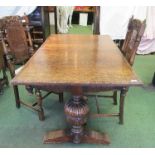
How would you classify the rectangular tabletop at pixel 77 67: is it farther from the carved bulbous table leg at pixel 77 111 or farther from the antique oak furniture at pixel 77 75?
the carved bulbous table leg at pixel 77 111

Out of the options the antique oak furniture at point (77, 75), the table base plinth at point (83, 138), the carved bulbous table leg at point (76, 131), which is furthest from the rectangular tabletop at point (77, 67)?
the table base plinth at point (83, 138)

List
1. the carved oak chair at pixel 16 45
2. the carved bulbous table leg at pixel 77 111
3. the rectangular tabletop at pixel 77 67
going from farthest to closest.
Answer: the carved oak chair at pixel 16 45 < the carved bulbous table leg at pixel 77 111 < the rectangular tabletop at pixel 77 67

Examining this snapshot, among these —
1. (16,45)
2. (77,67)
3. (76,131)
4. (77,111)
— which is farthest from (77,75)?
(16,45)

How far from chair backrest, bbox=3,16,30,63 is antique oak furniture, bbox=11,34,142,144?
1.18 ft

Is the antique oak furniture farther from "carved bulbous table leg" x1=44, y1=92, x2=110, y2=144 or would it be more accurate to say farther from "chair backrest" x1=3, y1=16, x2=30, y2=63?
"chair backrest" x1=3, y1=16, x2=30, y2=63

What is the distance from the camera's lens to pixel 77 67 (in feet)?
5.65

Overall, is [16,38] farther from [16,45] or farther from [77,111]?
[77,111]

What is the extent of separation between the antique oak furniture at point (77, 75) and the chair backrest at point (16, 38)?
0.36m

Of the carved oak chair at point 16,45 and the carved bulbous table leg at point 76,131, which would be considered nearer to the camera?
the carved bulbous table leg at point 76,131

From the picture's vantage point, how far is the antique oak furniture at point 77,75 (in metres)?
1.46

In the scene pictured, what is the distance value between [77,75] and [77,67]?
0.58 ft

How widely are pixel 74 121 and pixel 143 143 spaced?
0.70m

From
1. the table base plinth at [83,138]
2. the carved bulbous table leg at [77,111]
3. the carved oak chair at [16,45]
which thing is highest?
the carved oak chair at [16,45]

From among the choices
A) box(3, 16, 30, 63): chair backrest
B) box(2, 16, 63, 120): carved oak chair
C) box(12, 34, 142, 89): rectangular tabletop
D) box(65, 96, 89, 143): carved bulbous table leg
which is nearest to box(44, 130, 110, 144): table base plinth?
box(65, 96, 89, 143): carved bulbous table leg
